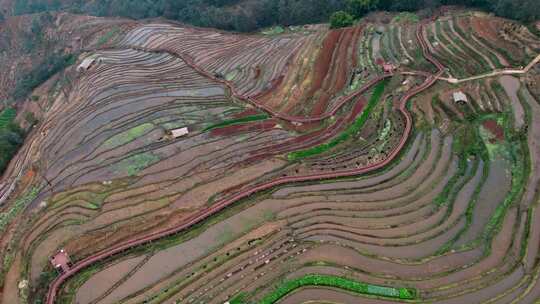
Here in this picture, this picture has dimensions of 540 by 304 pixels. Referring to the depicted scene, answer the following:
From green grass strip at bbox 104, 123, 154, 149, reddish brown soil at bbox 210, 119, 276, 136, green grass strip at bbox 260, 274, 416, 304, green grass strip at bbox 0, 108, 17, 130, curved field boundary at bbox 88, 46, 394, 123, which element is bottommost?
green grass strip at bbox 0, 108, 17, 130

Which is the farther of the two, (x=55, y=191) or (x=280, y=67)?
(x=280, y=67)

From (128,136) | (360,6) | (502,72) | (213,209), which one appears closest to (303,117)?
(213,209)

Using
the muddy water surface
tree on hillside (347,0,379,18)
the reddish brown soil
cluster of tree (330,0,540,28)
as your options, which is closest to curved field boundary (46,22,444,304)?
the reddish brown soil

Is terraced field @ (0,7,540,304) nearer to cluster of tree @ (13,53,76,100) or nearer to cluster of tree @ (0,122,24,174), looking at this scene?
cluster of tree @ (0,122,24,174)

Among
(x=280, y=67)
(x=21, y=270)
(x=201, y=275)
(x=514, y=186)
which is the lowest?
(x=21, y=270)

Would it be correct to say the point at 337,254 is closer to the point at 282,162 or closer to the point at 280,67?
the point at 282,162

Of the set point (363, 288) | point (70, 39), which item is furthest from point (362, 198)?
point (70, 39)
